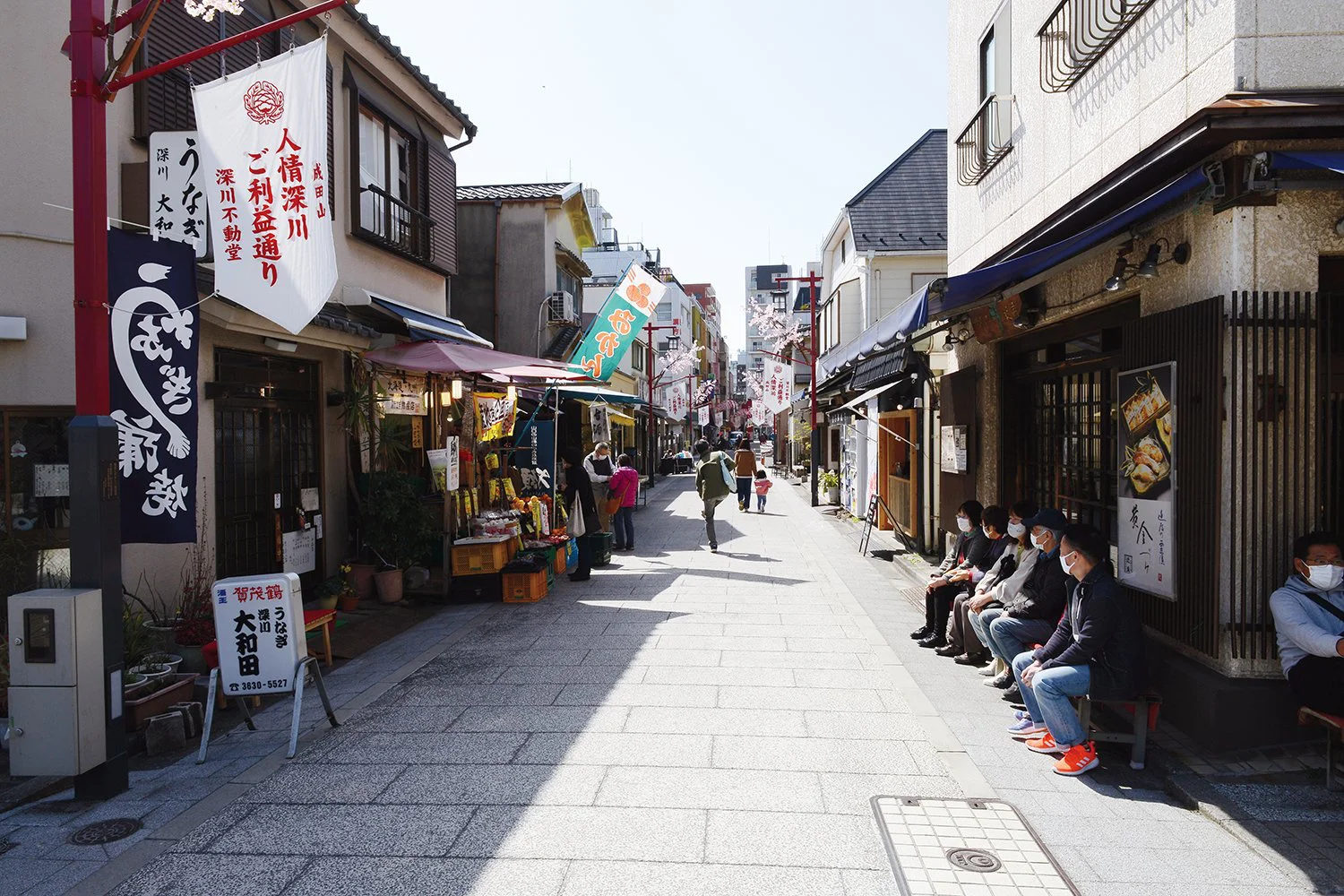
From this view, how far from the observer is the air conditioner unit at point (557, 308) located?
84.2 ft

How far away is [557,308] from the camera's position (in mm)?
26172

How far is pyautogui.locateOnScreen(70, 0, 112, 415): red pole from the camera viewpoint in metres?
5.41

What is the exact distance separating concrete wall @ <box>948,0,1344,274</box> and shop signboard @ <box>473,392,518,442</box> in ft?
26.0

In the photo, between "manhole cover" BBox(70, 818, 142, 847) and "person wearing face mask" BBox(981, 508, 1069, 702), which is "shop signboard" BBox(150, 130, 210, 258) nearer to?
"manhole cover" BBox(70, 818, 142, 847)

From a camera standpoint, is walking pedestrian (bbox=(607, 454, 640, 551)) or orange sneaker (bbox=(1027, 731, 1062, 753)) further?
walking pedestrian (bbox=(607, 454, 640, 551))

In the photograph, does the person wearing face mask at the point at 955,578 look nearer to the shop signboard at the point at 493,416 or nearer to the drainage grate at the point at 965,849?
the drainage grate at the point at 965,849

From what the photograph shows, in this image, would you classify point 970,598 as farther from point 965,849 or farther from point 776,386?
point 776,386

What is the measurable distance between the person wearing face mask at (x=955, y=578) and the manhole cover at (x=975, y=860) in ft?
14.8

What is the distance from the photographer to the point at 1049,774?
5766mm

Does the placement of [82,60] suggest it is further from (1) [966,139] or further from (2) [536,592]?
(1) [966,139]

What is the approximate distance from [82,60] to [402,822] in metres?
5.17

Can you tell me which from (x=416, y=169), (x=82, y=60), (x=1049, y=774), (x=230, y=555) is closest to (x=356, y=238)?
(x=416, y=169)

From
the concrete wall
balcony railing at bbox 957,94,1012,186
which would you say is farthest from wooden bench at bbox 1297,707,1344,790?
balcony railing at bbox 957,94,1012,186

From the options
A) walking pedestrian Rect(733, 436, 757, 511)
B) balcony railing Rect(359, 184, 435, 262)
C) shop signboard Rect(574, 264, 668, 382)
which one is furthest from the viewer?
walking pedestrian Rect(733, 436, 757, 511)
